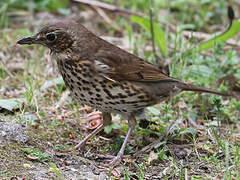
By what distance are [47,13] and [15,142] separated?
403cm

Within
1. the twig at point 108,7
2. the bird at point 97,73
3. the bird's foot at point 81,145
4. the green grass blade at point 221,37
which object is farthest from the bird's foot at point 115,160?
the twig at point 108,7

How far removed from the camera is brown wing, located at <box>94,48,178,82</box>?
4504 mm

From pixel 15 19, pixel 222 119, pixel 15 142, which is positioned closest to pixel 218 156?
pixel 222 119

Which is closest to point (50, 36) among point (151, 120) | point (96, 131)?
point (96, 131)

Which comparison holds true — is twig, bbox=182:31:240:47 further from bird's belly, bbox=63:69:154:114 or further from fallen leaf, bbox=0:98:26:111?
fallen leaf, bbox=0:98:26:111

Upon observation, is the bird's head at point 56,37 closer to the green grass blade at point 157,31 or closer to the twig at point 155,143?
the twig at point 155,143

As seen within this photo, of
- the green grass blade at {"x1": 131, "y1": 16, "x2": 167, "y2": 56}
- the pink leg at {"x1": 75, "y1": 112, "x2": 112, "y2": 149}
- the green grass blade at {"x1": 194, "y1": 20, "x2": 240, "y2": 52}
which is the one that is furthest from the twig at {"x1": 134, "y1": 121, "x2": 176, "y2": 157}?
the green grass blade at {"x1": 131, "y1": 16, "x2": 167, "y2": 56}

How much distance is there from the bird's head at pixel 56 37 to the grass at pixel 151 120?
0.64 meters

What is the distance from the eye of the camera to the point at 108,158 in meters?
4.45

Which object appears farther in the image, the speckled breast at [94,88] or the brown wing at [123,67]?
the brown wing at [123,67]

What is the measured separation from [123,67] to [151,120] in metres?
0.72

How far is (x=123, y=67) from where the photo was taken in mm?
4699

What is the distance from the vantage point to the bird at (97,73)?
4383mm

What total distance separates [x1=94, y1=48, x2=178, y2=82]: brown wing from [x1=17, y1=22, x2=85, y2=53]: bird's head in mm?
313
